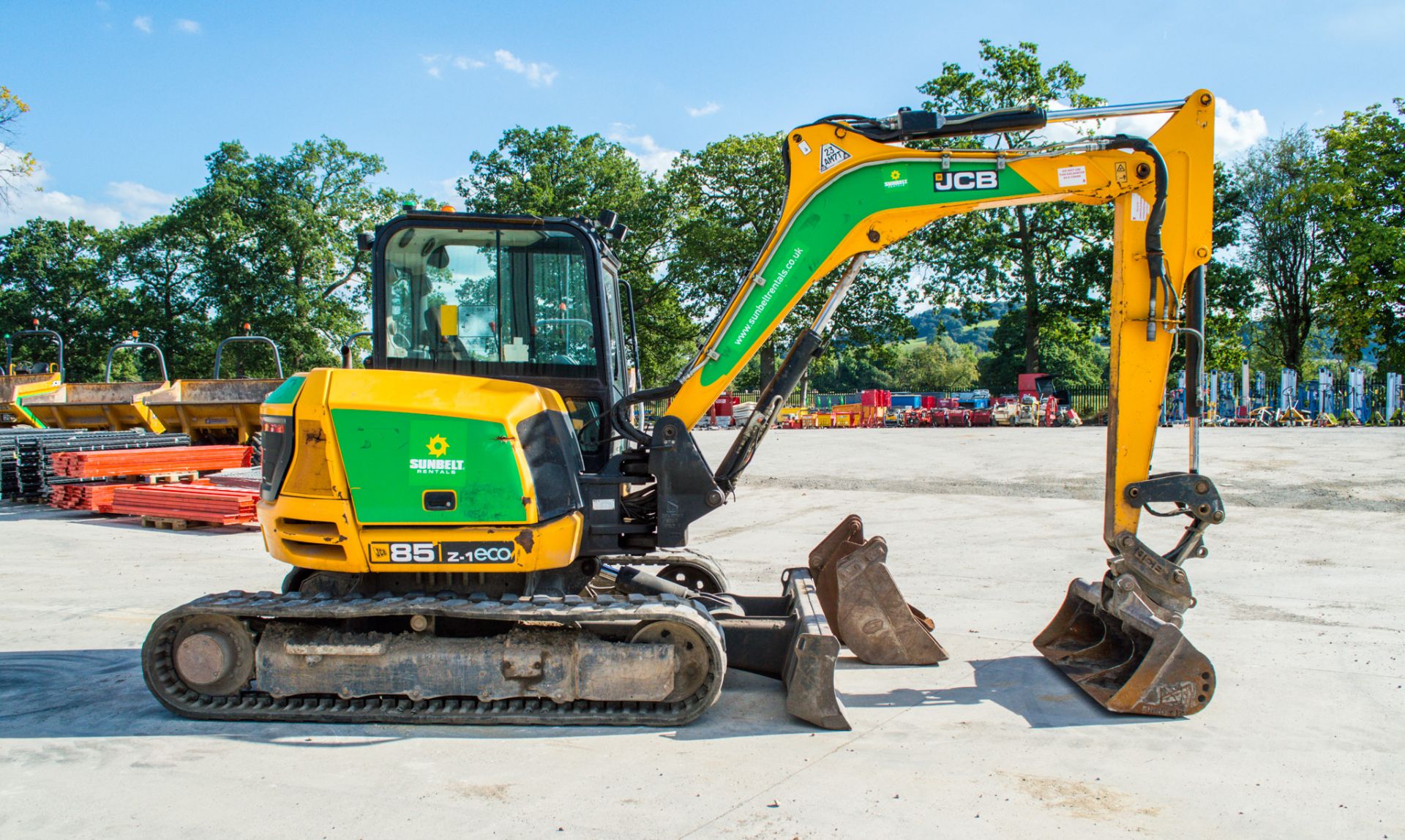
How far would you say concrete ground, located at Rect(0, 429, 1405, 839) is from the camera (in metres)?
3.87

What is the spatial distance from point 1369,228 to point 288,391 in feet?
139

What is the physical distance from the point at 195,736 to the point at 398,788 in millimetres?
1493

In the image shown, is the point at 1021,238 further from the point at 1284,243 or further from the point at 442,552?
the point at 442,552

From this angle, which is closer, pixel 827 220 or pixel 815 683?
pixel 815 683

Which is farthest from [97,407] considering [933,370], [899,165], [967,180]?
[933,370]

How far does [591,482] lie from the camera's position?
218 inches

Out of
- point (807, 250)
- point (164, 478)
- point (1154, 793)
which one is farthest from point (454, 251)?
point (164, 478)

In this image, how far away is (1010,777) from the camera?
14.1 feet

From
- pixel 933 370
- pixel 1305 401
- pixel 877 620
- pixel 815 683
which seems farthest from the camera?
pixel 933 370

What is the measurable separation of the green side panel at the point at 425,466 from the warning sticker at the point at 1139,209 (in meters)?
4.01

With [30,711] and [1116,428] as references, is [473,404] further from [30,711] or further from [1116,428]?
[1116,428]

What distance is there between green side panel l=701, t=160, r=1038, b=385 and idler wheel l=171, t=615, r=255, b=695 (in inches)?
121

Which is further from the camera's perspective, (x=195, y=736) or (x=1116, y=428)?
(x=1116, y=428)

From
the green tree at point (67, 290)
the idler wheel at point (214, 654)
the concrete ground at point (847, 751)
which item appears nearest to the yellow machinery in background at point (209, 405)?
the concrete ground at point (847, 751)
